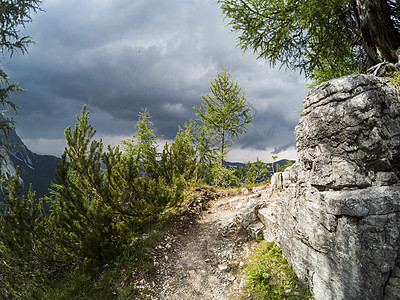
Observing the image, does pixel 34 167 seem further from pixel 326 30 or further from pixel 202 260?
pixel 326 30

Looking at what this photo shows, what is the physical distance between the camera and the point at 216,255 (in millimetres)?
6457

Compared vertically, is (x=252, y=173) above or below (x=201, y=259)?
Answer: above

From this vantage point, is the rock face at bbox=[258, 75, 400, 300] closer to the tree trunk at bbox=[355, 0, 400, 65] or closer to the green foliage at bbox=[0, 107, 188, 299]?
the tree trunk at bbox=[355, 0, 400, 65]

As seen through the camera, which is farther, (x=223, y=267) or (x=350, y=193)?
(x=223, y=267)

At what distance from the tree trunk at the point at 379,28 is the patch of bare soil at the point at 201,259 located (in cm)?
752

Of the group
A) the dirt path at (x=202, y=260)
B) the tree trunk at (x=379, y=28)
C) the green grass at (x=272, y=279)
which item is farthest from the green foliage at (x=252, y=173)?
the tree trunk at (x=379, y=28)

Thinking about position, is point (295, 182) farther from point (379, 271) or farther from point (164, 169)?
point (164, 169)

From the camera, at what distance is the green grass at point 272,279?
178 inches

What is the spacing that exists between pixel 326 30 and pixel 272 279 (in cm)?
943

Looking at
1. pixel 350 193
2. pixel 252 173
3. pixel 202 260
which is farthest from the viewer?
pixel 252 173

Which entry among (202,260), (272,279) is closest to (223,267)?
(202,260)

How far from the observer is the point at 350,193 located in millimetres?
3916

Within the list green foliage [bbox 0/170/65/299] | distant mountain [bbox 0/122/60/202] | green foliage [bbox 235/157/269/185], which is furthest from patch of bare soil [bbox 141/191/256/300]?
distant mountain [bbox 0/122/60/202]

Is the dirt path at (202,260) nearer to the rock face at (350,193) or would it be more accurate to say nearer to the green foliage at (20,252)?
the rock face at (350,193)
